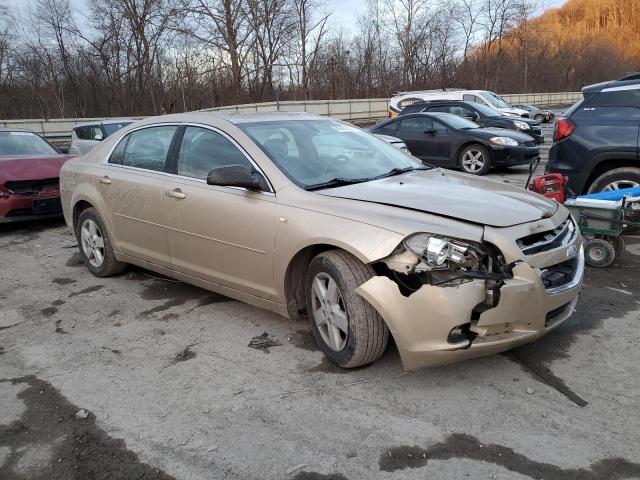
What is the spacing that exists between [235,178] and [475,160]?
27.9 feet

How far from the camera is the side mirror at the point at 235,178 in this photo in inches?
140

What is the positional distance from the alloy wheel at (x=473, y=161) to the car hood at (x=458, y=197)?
7433 millimetres

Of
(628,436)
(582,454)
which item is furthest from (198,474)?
(628,436)

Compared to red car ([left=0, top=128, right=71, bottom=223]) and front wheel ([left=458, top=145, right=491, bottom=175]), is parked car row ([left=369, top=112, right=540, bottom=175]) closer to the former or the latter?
front wheel ([left=458, top=145, right=491, bottom=175])

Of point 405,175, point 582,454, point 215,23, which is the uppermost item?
point 215,23

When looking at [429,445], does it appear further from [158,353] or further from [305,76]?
[305,76]

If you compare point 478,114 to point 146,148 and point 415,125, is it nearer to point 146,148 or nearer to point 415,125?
point 415,125

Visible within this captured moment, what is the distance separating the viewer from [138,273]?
5512mm

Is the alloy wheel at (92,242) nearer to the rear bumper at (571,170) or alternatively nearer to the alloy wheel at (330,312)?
the alloy wheel at (330,312)

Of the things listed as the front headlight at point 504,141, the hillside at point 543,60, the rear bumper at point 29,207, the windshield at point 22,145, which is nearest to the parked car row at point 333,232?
the rear bumper at point 29,207

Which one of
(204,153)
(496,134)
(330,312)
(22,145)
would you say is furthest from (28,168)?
(496,134)

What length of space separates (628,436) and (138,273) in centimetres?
454

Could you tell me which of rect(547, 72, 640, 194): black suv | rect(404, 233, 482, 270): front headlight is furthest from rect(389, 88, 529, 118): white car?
rect(404, 233, 482, 270): front headlight

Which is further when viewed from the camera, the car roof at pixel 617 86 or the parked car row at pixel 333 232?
the car roof at pixel 617 86
